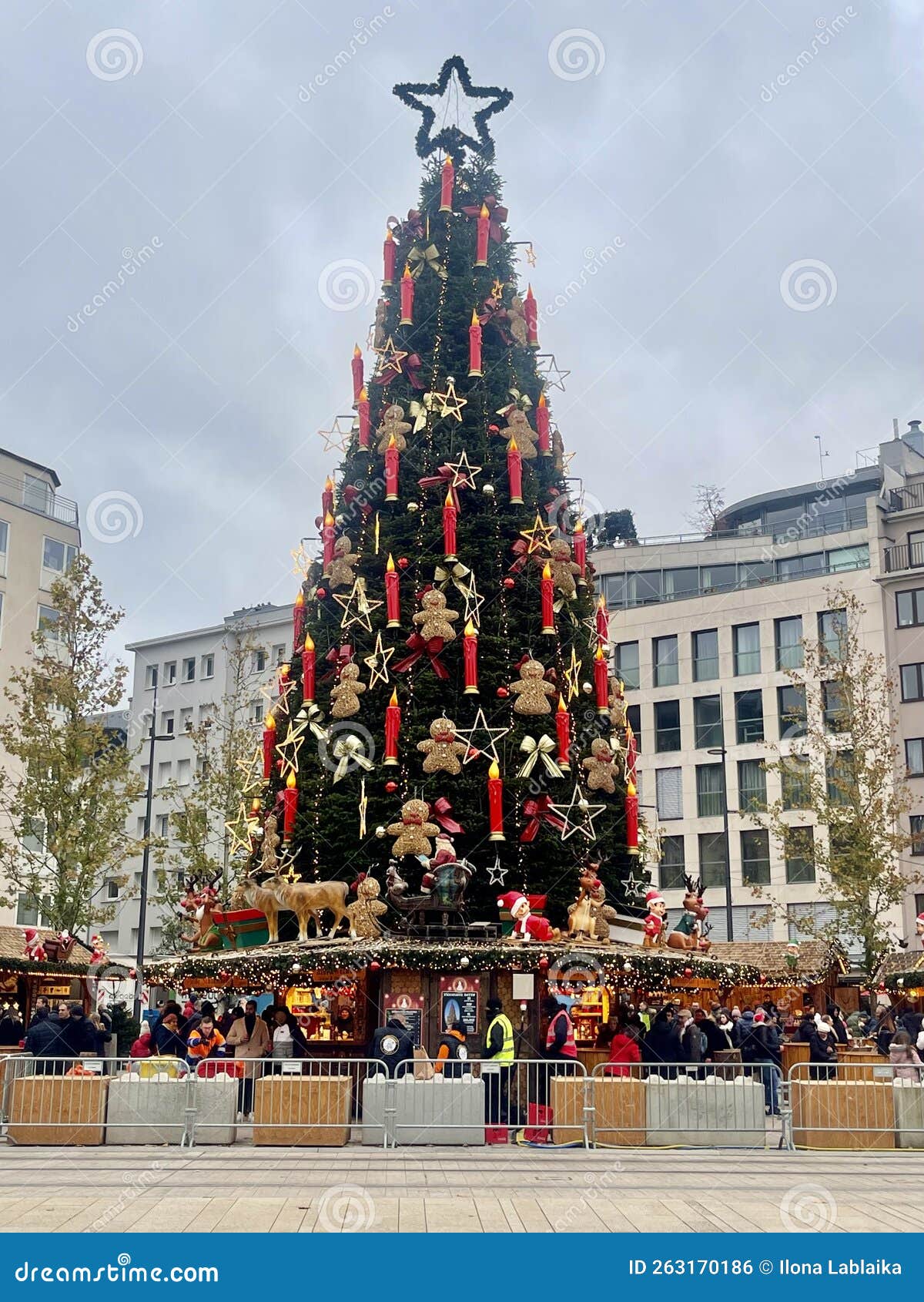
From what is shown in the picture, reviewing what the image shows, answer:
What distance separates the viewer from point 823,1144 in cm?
1856

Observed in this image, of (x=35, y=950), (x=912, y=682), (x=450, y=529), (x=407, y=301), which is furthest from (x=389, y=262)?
(x=912, y=682)

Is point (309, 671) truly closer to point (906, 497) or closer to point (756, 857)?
point (756, 857)

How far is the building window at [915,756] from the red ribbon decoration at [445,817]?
32265 millimetres

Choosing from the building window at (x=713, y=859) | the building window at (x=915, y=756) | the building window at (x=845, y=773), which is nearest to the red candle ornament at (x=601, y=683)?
the building window at (x=845, y=773)

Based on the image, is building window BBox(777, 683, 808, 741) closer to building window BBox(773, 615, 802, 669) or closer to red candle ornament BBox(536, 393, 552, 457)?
building window BBox(773, 615, 802, 669)

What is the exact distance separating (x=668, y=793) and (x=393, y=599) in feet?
120

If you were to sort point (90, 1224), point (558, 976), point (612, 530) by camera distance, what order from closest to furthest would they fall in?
1. point (90, 1224)
2. point (558, 976)
3. point (612, 530)

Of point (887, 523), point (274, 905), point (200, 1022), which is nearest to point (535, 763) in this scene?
point (274, 905)

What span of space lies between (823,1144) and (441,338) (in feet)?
57.7

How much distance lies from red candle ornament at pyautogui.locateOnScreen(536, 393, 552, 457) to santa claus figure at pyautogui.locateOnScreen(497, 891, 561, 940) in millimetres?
9826

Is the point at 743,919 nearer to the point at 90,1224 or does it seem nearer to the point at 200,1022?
the point at 200,1022

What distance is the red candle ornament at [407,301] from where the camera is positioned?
28828 millimetres

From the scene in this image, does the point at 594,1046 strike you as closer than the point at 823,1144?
No

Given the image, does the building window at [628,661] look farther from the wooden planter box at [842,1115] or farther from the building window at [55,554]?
the wooden planter box at [842,1115]
